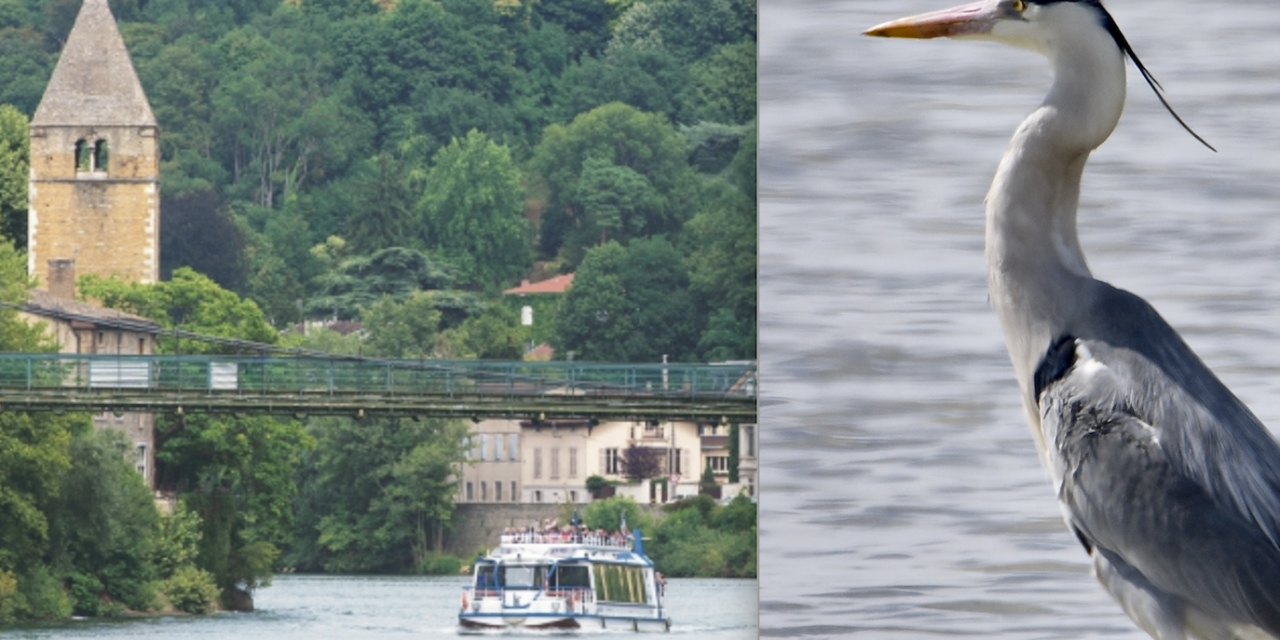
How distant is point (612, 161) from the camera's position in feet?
35.2

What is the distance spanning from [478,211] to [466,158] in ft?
1.40

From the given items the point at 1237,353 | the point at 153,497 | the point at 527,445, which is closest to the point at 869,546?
the point at 1237,353

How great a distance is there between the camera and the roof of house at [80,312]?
10586mm

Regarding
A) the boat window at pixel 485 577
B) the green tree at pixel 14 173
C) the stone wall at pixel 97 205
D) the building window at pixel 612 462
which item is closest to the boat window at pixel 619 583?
the boat window at pixel 485 577

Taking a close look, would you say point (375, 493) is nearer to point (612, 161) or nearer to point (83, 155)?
point (612, 161)

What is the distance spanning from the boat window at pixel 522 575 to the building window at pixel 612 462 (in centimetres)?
109

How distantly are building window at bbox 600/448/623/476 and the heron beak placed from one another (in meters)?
7.98

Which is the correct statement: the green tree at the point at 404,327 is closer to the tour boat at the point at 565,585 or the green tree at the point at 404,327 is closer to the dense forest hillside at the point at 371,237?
the dense forest hillside at the point at 371,237

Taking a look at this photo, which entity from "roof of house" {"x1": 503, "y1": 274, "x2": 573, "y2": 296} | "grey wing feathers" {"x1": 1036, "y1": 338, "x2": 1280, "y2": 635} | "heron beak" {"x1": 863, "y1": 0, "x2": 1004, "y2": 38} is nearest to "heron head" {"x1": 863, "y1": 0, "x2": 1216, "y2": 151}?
"heron beak" {"x1": 863, "y1": 0, "x2": 1004, "y2": 38}

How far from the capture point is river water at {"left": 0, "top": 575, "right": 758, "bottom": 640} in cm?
1115

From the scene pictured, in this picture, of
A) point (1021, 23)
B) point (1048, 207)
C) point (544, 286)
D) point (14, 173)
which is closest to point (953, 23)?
point (1021, 23)

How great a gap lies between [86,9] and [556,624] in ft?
14.5

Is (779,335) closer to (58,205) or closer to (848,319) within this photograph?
(848,319)

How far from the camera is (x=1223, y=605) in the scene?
2.55m
